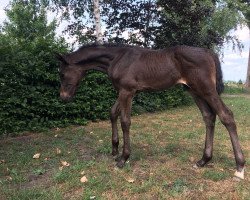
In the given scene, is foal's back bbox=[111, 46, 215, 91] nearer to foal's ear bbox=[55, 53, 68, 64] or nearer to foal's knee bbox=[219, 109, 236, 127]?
foal's knee bbox=[219, 109, 236, 127]

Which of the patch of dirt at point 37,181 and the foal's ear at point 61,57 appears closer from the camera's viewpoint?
the patch of dirt at point 37,181

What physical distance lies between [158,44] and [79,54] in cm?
1098

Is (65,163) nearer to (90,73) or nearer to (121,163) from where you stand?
(121,163)

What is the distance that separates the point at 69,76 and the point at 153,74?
1615mm

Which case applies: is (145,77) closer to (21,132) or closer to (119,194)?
(119,194)

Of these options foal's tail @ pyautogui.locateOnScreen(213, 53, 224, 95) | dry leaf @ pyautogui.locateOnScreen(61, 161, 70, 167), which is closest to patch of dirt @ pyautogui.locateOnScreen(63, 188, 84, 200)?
dry leaf @ pyautogui.locateOnScreen(61, 161, 70, 167)

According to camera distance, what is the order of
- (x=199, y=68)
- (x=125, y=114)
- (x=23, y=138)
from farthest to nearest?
(x=23, y=138) < (x=125, y=114) < (x=199, y=68)

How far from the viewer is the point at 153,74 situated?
20.3ft

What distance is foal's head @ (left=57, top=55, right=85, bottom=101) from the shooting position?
6.61 metres

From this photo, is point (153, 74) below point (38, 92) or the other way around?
the other way around

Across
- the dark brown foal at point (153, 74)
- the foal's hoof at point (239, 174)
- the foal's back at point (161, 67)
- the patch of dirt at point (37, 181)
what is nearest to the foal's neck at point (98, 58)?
the dark brown foal at point (153, 74)

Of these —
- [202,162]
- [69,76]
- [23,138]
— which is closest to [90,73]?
[23,138]

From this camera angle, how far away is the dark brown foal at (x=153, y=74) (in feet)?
19.1

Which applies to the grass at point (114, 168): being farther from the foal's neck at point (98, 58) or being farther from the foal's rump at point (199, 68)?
the foal's neck at point (98, 58)
